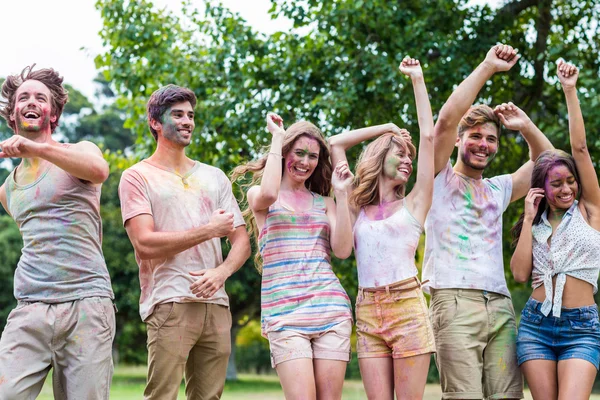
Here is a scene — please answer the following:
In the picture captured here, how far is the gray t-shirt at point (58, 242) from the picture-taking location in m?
4.19

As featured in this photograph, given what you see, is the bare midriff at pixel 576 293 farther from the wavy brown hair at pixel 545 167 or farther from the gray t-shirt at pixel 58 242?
the gray t-shirt at pixel 58 242

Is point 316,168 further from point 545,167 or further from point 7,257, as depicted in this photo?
point 7,257

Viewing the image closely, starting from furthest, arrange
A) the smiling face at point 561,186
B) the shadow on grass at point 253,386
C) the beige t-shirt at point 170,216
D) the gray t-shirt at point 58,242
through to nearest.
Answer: the shadow on grass at point 253,386 < the smiling face at point 561,186 < the beige t-shirt at point 170,216 < the gray t-shirt at point 58,242

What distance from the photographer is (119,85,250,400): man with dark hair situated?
14.2 feet

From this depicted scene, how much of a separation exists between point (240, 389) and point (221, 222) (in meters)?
20.4

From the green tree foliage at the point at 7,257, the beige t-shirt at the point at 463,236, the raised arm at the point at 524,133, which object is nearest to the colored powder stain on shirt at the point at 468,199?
the beige t-shirt at the point at 463,236

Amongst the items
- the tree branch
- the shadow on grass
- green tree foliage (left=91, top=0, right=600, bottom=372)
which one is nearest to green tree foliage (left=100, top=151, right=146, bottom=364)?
the shadow on grass

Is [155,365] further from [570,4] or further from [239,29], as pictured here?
[570,4]

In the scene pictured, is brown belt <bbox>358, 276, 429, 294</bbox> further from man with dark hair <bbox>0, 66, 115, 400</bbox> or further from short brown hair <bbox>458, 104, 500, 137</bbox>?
man with dark hair <bbox>0, 66, 115, 400</bbox>

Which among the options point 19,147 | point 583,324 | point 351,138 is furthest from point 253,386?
point 19,147

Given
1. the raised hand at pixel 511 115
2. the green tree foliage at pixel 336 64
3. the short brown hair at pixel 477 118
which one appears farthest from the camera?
the green tree foliage at pixel 336 64

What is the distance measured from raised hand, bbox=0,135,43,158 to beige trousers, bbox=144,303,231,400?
3.61 ft

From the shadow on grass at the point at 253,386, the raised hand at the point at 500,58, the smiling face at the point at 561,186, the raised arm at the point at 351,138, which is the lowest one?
the shadow on grass at the point at 253,386

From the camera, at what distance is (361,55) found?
34.4ft
